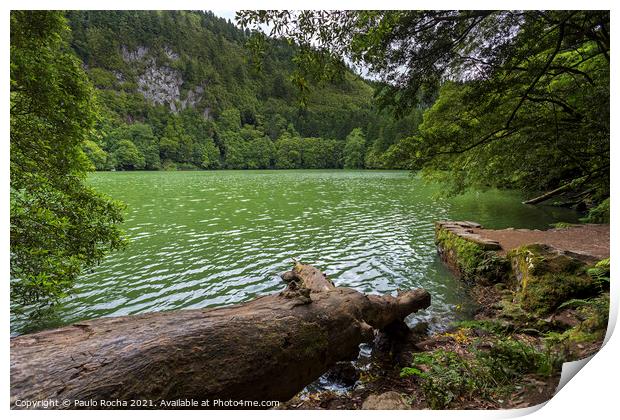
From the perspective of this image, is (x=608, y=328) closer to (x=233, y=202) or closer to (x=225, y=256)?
(x=225, y=256)

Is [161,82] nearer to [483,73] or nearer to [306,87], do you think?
[306,87]

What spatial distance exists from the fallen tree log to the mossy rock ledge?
287 cm

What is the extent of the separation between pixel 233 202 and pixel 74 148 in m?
14.0

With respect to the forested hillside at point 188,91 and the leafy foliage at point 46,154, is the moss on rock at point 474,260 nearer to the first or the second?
the forested hillside at point 188,91

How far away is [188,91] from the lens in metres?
7.03

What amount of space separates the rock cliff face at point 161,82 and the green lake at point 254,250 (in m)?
2.02

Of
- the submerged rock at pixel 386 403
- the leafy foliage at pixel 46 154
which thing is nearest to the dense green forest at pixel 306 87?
the leafy foliage at pixel 46 154

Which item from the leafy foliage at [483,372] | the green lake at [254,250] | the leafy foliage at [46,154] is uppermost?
the leafy foliage at [46,154]

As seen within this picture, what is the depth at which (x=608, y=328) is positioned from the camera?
11.1 feet

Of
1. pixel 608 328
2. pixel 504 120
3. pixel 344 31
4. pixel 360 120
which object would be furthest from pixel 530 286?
pixel 360 120

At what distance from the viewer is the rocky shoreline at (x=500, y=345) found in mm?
2678

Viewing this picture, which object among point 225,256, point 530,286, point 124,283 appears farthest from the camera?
point 225,256

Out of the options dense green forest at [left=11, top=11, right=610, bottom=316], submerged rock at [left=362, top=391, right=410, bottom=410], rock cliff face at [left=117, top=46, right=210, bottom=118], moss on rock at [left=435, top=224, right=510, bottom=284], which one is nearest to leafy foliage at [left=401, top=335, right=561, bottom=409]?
submerged rock at [left=362, top=391, right=410, bottom=410]

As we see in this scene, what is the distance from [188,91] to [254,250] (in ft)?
14.8
